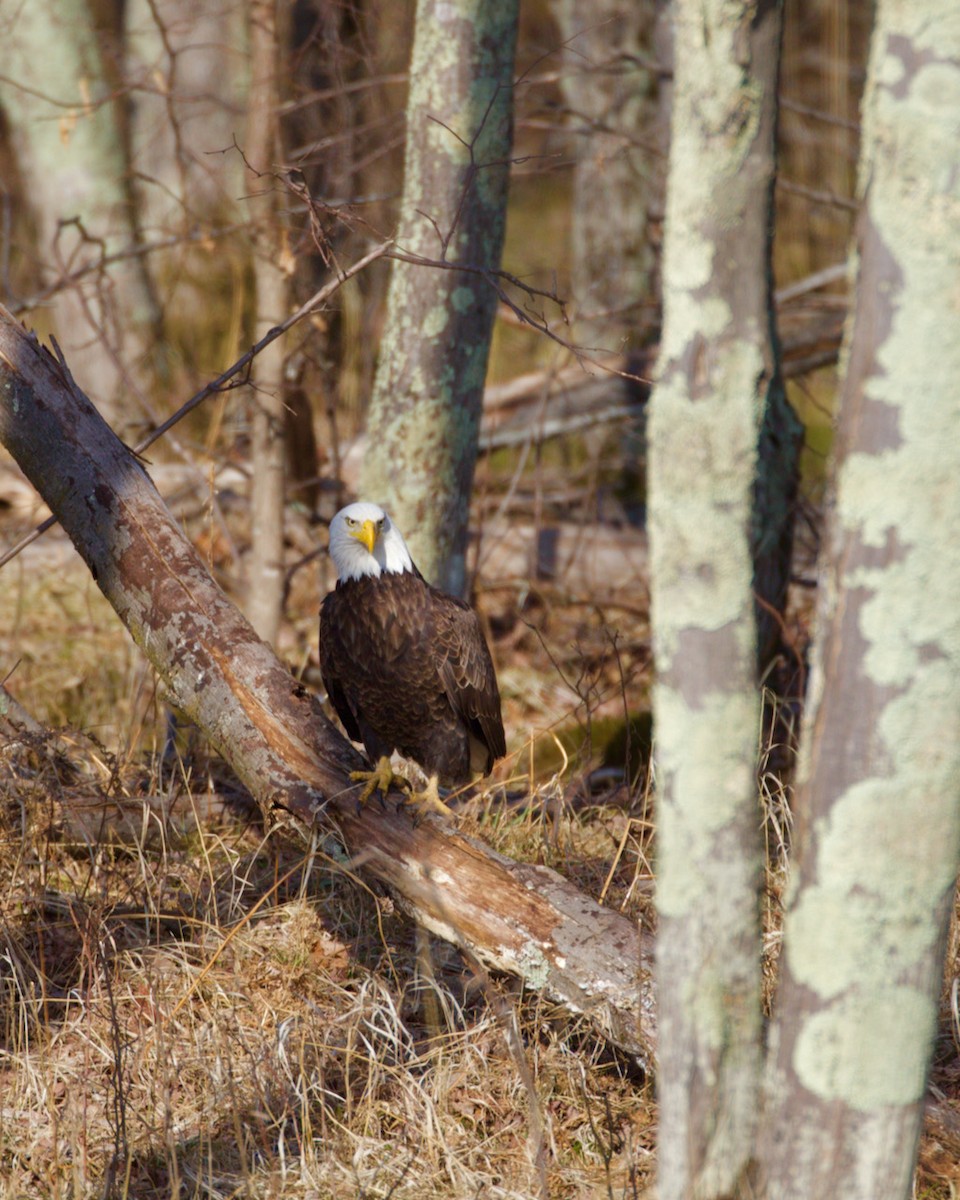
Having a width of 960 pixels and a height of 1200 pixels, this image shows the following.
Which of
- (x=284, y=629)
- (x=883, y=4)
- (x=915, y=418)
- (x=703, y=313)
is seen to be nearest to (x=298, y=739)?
(x=703, y=313)

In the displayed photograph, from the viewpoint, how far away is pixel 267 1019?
284 centimetres

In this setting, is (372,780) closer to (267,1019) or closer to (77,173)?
(267,1019)

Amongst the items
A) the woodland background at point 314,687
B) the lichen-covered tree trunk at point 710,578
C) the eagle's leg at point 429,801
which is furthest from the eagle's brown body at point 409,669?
the lichen-covered tree trunk at point 710,578

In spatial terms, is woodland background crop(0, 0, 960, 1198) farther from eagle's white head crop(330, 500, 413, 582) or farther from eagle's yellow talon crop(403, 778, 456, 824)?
eagle's white head crop(330, 500, 413, 582)

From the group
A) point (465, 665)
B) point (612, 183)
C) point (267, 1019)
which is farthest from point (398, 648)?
point (612, 183)

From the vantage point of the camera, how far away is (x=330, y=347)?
19.2 ft

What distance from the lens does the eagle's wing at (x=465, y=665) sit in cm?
391

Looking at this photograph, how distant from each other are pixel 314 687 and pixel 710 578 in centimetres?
398

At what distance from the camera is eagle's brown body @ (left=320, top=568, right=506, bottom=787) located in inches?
152

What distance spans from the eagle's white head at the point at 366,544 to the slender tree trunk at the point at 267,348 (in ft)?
2.48

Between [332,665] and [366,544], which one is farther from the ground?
[366,544]

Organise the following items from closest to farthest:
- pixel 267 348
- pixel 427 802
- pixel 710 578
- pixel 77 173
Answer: pixel 710 578 < pixel 427 802 < pixel 267 348 < pixel 77 173

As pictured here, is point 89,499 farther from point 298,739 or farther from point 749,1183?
point 749,1183

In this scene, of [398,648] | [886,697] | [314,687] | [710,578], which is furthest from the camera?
[314,687]
